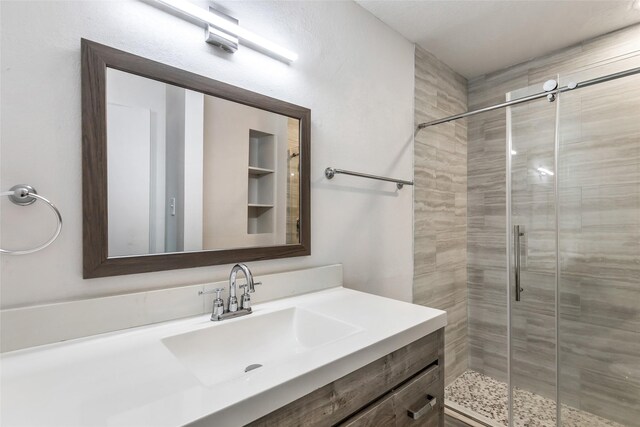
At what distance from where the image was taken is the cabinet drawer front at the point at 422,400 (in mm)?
921

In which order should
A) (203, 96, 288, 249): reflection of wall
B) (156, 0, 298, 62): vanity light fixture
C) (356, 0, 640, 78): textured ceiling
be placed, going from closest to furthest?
(156, 0, 298, 62): vanity light fixture, (203, 96, 288, 249): reflection of wall, (356, 0, 640, 78): textured ceiling

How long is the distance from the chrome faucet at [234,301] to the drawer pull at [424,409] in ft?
1.96

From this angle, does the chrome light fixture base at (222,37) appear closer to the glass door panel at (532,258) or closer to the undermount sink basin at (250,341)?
the undermount sink basin at (250,341)

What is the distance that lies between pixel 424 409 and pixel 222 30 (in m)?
1.44

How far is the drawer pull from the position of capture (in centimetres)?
95

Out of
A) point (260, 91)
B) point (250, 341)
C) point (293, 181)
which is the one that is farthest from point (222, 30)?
point (250, 341)

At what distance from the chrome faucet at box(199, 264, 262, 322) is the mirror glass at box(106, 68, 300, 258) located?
15 centimetres

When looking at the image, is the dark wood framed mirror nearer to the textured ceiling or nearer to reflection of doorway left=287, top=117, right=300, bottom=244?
reflection of doorway left=287, top=117, right=300, bottom=244

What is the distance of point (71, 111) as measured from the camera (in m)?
0.85

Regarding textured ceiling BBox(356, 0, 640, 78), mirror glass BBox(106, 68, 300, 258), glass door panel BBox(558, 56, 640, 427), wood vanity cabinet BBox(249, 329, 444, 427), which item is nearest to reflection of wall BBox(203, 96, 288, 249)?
mirror glass BBox(106, 68, 300, 258)

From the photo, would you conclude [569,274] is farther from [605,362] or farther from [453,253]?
[453,253]

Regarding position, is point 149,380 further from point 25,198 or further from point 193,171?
point 193,171

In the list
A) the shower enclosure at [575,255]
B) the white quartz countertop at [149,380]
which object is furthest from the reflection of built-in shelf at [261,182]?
the shower enclosure at [575,255]

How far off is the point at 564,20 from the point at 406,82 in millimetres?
A: 916
